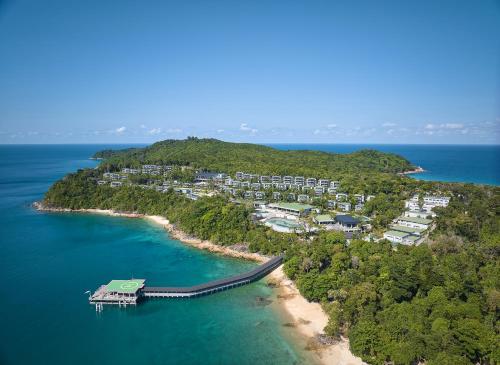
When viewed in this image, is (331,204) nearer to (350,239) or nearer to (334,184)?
(334,184)

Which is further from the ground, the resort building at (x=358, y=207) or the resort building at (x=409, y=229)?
the resort building at (x=358, y=207)

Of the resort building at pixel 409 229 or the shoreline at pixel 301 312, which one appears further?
the resort building at pixel 409 229

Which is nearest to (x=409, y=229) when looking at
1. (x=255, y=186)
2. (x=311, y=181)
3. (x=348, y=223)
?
(x=348, y=223)

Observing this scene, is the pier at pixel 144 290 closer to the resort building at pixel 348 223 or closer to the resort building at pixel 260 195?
the resort building at pixel 348 223

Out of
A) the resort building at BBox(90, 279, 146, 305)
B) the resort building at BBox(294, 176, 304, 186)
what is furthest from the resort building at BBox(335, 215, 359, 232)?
the resort building at BBox(90, 279, 146, 305)

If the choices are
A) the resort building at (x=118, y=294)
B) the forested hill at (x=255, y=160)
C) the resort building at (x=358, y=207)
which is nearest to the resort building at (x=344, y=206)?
A: the resort building at (x=358, y=207)

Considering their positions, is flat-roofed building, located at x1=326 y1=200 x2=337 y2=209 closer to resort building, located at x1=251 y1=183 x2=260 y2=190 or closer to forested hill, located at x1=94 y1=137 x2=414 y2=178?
resort building, located at x1=251 y1=183 x2=260 y2=190

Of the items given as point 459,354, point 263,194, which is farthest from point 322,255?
point 263,194
